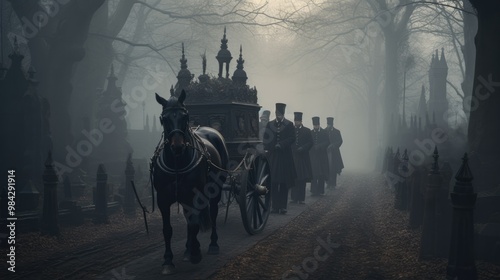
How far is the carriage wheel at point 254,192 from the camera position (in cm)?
919

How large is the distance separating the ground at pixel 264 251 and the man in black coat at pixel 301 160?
2176 mm

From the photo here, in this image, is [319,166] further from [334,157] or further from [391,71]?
[391,71]

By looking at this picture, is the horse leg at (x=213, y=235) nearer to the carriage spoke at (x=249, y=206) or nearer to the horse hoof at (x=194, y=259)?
the horse hoof at (x=194, y=259)

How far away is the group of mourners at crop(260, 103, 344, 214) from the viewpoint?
13305mm

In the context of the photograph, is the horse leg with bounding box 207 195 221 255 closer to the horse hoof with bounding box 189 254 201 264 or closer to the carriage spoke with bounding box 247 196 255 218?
the horse hoof with bounding box 189 254 201 264

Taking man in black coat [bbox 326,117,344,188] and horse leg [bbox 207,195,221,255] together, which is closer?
horse leg [bbox 207,195,221,255]

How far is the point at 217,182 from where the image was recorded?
852 cm

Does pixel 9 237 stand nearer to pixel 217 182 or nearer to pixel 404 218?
pixel 217 182

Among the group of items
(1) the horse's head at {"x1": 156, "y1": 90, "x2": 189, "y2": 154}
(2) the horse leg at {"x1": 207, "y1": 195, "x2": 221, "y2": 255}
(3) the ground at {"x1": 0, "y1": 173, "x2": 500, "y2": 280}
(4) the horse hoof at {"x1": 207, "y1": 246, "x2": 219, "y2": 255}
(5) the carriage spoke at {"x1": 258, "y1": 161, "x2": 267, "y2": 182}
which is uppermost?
(1) the horse's head at {"x1": 156, "y1": 90, "x2": 189, "y2": 154}

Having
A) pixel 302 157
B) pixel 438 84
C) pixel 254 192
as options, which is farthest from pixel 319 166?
pixel 438 84

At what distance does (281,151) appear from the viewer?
13438mm

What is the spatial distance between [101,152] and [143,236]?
15.1 m

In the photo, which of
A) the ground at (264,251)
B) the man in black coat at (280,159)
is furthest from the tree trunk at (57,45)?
the man in black coat at (280,159)

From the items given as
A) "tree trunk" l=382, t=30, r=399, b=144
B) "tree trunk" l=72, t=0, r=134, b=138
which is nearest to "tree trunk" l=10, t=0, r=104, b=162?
"tree trunk" l=72, t=0, r=134, b=138
